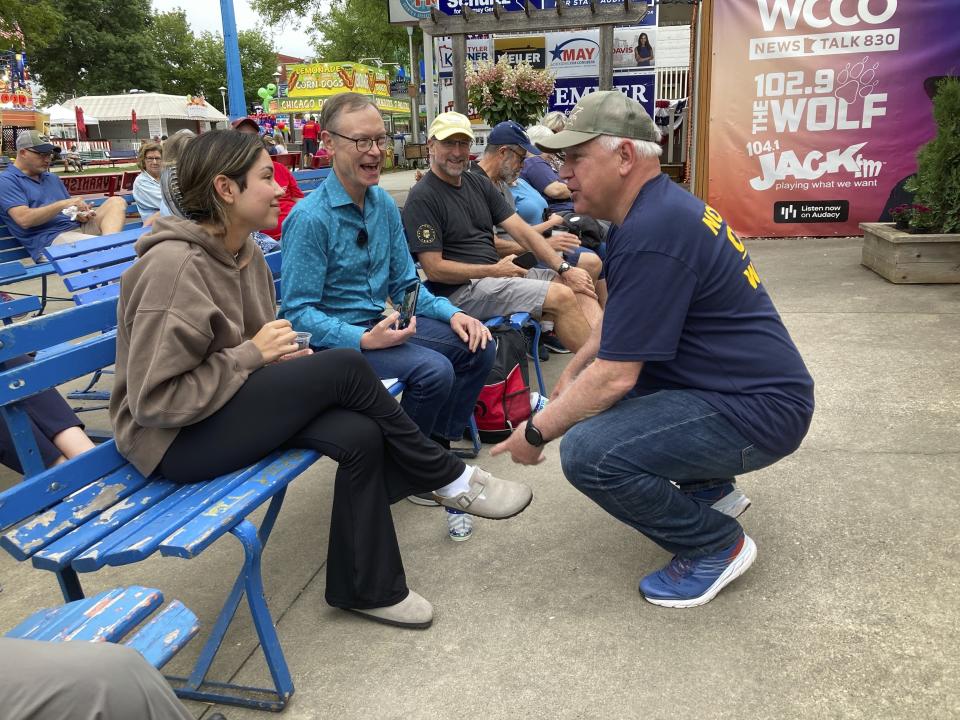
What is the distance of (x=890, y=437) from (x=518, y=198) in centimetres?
288

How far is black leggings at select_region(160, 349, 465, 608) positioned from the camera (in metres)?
2.34

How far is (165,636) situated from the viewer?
166 cm

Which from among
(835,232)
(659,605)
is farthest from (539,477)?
(835,232)

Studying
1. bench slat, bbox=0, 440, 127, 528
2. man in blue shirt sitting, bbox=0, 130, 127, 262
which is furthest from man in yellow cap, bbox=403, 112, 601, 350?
man in blue shirt sitting, bbox=0, 130, 127, 262

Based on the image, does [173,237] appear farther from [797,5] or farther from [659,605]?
[797,5]

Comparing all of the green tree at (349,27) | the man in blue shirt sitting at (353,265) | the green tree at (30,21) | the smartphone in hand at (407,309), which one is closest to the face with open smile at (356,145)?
the man in blue shirt sitting at (353,265)

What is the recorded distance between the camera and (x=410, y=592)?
8.37 feet

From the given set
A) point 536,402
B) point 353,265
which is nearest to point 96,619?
point 353,265

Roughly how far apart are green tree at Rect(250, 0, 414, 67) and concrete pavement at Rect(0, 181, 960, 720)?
3193 cm

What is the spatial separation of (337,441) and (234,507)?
42 centimetres

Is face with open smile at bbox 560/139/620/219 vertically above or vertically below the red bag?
above

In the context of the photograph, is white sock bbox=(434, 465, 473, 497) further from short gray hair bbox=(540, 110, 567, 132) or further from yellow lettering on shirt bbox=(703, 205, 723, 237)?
short gray hair bbox=(540, 110, 567, 132)

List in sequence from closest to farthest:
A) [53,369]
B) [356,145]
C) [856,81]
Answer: [53,369] → [356,145] → [856,81]

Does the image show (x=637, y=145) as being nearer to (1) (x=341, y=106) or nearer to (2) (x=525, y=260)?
(1) (x=341, y=106)
